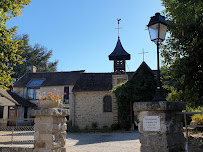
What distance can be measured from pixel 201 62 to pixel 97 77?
1677 cm

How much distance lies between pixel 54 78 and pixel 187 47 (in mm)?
20735

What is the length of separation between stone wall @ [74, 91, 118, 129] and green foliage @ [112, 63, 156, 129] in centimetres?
176

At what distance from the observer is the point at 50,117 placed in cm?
571

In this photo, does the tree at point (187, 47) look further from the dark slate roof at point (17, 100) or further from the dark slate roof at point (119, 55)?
the dark slate roof at point (17, 100)

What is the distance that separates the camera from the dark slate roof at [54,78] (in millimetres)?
24922

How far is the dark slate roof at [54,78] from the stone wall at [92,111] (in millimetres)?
3419

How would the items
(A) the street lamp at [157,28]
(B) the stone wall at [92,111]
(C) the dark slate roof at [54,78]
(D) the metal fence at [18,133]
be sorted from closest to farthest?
1. (A) the street lamp at [157,28]
2. (D) the metal fence at [18,133]
3. (B) the stone wall at [92,111]
4. (C) the dark slate roof at [54,78]

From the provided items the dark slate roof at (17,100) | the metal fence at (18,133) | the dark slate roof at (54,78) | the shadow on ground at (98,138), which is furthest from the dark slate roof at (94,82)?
the metal fence at (18,133)

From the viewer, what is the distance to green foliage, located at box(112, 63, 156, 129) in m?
18.4

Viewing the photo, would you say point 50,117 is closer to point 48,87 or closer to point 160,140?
point 160,140

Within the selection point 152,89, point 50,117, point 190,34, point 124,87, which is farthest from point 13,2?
point 152,89

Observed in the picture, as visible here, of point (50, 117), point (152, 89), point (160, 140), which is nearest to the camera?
point (160, 140)

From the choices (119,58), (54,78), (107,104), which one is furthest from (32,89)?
(119,58)

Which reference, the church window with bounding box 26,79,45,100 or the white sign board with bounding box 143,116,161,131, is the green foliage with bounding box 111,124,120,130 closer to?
the church window with bounding box 26,79,45,100
